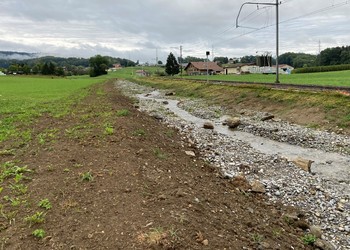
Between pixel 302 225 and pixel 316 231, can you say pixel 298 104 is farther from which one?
pixel 316 231

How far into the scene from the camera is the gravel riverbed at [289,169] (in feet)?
29.6

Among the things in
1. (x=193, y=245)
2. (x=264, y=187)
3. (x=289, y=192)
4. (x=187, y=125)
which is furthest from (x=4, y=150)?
(x=187, y=125)

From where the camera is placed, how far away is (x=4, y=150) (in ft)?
38.3

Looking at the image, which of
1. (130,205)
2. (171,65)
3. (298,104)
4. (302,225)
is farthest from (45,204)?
(171,65)

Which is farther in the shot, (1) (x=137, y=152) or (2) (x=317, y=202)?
(1) (x=137, y=152)

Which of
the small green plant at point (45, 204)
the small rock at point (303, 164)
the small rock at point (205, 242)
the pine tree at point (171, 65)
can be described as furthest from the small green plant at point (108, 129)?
the pine tree at point (171, 65)

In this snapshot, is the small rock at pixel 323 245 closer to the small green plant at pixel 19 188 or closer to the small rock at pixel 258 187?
the small rock at pixel 258 187

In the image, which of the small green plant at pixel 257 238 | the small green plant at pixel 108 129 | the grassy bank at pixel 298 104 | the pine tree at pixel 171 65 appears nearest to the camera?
the small green plant at pixel 257 238

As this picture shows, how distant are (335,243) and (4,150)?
11515 millimetres

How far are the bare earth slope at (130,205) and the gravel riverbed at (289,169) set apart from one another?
2.75ft

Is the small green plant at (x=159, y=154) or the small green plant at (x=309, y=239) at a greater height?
the small green plant at (x=159, y=154)

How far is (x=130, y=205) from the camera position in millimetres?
7148

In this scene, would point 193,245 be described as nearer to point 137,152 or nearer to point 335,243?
point 335,243

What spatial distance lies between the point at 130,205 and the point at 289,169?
851 cm
